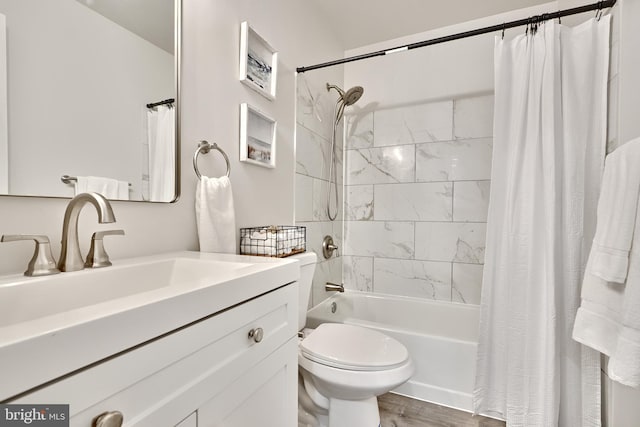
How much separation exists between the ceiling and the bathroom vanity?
80.8 inches

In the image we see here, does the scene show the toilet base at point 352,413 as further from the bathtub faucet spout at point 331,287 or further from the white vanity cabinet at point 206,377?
the bathtub faucet spout at point 331,287

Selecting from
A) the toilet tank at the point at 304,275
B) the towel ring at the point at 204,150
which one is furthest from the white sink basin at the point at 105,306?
the toilet tank at the point at 304,275

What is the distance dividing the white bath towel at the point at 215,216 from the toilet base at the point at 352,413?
837 millimetres

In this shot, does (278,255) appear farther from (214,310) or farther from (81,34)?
(81,34)

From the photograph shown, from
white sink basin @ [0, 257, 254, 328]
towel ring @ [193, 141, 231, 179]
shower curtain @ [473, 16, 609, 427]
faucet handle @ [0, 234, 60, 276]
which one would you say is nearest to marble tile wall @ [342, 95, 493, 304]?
shower curtain @ [473, 16, 609, 427]

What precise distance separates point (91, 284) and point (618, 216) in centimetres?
166

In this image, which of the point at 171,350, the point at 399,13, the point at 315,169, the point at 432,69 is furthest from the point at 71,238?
the point at 432,69

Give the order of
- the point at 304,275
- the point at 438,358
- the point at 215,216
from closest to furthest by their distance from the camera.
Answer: the point at 215,216 < the point at 304,275 < the point at 438,358

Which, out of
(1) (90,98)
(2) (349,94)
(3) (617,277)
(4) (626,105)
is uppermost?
(2) (349,94)

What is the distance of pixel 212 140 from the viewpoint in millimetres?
1278

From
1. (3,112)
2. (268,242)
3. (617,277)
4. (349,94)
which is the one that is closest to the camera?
(3,112)

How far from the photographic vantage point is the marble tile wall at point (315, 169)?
6.56ft

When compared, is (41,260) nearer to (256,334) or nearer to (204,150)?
(256,334)

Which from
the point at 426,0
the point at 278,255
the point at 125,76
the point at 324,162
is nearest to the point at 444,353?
the point at 278,255
